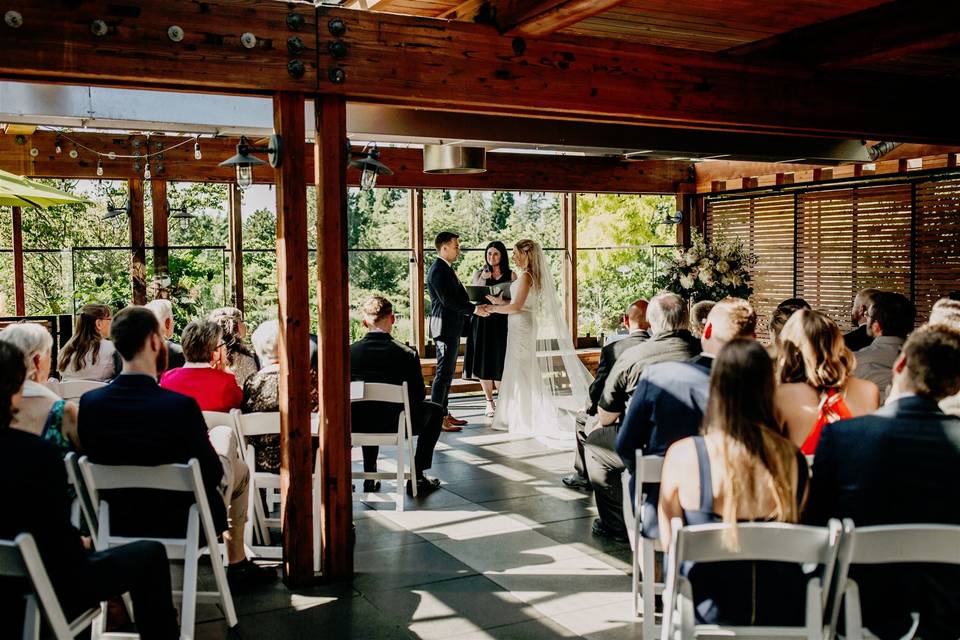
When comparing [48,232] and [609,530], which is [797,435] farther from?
[48,232]

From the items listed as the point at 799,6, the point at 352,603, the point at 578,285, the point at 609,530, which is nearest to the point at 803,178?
the point at 578,285

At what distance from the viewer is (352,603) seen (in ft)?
14.6

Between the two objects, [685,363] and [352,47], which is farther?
[352,47]

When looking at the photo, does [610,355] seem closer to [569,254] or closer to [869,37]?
[869,37]

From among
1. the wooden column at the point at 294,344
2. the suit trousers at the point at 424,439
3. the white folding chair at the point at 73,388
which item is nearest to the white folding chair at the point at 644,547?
the wooden column at the point at 294,344

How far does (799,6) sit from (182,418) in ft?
13.0

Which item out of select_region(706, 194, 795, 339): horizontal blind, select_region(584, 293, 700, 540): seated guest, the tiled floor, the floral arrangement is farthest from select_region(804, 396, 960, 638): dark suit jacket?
select_region(706, 194, 795, 339): horizontal blind

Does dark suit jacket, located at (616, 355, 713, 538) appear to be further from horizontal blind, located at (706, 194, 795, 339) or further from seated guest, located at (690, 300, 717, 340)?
Result: horizontal blind, located at (706, 194, 795, 339)

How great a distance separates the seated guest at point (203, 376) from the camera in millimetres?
4895

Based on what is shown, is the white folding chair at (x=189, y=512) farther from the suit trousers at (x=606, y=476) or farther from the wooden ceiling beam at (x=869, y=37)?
the wooden ceiling beam at (x=869, y=37)

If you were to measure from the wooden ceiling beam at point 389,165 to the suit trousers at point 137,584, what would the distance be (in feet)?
17.4

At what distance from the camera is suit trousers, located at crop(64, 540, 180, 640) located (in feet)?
10.1

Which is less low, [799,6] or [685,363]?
[799,6]

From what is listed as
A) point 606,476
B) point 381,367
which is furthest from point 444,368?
point 606,476
